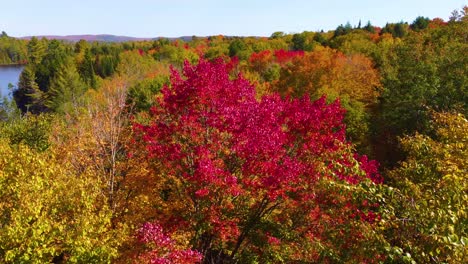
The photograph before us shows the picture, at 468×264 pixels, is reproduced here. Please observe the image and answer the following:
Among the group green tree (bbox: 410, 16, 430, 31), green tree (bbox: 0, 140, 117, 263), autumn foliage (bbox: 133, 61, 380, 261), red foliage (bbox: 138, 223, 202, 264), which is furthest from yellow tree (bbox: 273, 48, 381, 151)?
green tree (bbox: 410, 16, 430, 31)

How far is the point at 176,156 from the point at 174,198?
2.87 metres

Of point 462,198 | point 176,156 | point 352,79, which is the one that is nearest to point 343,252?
point 462,198

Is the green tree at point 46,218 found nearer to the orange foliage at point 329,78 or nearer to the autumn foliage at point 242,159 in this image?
the autumn foliage at point 242,159

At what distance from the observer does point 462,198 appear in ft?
21.3

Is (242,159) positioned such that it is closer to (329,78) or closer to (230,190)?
(230,190)

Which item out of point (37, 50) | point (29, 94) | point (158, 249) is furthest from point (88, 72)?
point (158, 249)

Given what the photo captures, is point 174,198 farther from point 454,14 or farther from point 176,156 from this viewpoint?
point 454,14

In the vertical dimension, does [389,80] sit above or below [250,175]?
above

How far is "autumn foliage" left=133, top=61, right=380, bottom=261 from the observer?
12.3 metres

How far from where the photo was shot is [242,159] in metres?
13.3

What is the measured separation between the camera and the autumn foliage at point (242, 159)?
12.3 meters

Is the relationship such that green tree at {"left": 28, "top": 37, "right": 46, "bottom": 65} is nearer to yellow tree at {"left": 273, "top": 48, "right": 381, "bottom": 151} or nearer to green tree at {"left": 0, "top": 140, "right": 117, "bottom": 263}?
yellow tree at {"left": 273, "top": 48, "right": 381, "bottom": 151}

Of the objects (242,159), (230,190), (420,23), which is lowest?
(230,190)

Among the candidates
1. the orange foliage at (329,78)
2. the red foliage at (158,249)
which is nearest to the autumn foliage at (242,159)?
the red foliage at (158,249)
